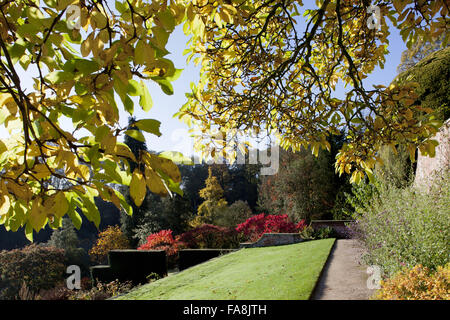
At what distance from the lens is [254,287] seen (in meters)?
4.66

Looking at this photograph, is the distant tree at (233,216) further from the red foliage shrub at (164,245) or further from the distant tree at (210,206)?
the red foliage shrub at (164,245)

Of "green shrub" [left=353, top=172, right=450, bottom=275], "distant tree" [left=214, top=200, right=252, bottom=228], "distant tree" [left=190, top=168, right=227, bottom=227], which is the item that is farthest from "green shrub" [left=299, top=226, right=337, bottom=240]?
"distant tree" [left=190, top=168, right=227, bottom=227]

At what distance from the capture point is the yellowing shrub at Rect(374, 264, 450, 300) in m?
2.68

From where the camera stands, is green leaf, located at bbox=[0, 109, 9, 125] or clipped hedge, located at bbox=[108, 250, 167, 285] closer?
green leaf, located at bbox=[0, 109, 9, 125]

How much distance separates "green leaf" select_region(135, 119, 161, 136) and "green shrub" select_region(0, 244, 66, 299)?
49.3 ft

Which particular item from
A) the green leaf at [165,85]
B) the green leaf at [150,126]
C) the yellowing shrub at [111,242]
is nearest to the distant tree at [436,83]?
the green leaf at [165,85]

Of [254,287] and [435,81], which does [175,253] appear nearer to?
[254,287]

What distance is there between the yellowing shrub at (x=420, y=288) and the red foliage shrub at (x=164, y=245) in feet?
34.2

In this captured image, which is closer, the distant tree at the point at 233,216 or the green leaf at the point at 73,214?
the green leaf at the point at 73,214

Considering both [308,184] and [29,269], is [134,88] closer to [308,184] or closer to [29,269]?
[308,184]

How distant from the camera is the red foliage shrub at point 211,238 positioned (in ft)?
41.8

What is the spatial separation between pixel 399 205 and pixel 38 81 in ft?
17.1

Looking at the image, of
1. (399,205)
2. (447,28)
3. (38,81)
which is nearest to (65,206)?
(38,81)

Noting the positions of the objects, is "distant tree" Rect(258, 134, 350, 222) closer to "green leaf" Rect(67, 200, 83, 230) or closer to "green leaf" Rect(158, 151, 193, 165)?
"green leaf" Rect(67, 200, 83, 230)
